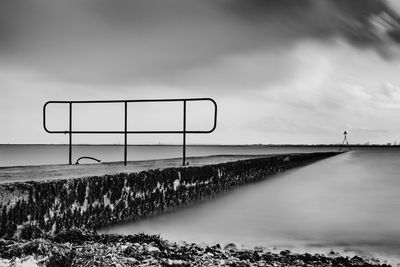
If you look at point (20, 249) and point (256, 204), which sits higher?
point (20, 249)

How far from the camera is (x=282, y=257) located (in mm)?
2604

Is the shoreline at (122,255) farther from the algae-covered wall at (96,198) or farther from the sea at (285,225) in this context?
the sea at (285,225)

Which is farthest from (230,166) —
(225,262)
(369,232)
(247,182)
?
(225,262)

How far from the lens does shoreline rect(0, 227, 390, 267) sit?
2213mm

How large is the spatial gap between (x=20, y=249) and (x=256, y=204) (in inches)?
188

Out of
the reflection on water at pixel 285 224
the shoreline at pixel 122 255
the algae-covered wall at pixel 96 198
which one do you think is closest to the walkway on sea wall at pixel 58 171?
the algae-covered wall at pixel 96 198

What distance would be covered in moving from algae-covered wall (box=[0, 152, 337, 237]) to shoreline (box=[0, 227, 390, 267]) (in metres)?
0.13

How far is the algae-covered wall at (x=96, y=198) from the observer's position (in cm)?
266

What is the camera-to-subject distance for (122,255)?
93.3 inches

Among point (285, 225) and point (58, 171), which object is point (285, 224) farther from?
point (58, 171)

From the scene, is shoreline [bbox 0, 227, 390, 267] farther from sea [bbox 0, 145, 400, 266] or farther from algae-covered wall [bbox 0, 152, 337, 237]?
sea [bbox 0, 145, 400, 266]

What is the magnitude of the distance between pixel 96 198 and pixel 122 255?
1.22 meters

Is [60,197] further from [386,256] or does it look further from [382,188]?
[382,188]

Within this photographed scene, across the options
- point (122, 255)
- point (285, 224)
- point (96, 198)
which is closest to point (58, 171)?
point (96, 198)
